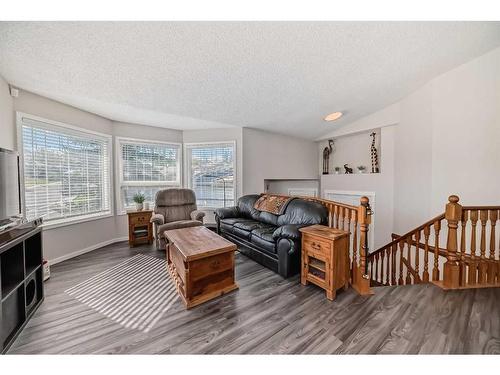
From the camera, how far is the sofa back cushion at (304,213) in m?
2.62

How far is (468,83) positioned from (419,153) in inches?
41.5

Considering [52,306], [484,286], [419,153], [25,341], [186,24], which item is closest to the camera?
[25,341]

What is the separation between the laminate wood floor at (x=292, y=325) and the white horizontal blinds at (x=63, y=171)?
134 cm

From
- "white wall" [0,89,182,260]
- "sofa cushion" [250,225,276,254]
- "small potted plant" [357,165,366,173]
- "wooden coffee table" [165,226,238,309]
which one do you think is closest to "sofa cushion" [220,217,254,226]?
"sofa cushion" [250,225,276,254]

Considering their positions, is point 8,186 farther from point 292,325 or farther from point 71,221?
point 292,325

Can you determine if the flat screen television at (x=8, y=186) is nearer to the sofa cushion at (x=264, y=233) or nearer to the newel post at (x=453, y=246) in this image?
the sofa cushion at (x=264, y=233)

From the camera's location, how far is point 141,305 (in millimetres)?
1864

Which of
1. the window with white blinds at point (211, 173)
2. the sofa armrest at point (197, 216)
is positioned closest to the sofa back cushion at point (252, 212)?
the window with white blinds at point (211, 173)

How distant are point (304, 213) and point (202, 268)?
61.6 inches

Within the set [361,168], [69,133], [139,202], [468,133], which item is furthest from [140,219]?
[468,133]

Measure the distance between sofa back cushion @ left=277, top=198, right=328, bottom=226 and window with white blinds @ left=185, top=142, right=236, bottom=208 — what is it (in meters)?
1.54

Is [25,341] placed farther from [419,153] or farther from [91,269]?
[419,153]

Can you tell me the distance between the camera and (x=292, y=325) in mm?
1588
